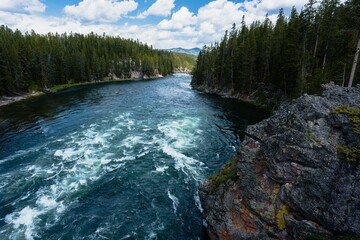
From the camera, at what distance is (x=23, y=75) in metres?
72.3

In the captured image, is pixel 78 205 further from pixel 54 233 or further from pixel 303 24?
pixel 303 24

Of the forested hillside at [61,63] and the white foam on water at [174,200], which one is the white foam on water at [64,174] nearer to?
the white foam on water at [174,200]

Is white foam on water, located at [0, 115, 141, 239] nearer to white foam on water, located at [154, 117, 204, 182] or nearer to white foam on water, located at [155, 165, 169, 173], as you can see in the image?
white foam on water, located at [155, 165, 169, 173]

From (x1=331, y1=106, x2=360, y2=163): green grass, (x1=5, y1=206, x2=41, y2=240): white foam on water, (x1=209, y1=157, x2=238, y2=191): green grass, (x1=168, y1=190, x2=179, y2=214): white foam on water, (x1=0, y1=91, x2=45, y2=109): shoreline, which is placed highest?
(x1=331, y1=106, x2=360, y2=163): green grass

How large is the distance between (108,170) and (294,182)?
19.7m

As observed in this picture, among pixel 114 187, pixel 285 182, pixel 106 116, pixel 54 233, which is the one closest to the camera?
pixel 285 182

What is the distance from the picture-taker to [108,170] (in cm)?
2530

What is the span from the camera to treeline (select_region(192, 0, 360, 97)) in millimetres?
38562

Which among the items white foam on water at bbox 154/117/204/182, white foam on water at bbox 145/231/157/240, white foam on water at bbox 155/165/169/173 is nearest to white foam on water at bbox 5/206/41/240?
white foam on water at bbox 145/231/157/240

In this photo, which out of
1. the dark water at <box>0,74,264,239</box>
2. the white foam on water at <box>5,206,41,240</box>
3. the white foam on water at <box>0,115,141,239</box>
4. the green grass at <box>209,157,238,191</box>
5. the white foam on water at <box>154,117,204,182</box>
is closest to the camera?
the green grass at <box>209,157,238,191</box>

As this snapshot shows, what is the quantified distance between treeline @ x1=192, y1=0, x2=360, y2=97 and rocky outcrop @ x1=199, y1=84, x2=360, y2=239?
57.9 ft

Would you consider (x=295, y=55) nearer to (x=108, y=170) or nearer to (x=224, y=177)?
(x=224, y=177)

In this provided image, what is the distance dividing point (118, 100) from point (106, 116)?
1959 centimetres

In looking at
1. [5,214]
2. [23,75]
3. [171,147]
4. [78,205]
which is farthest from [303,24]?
[23,75]
